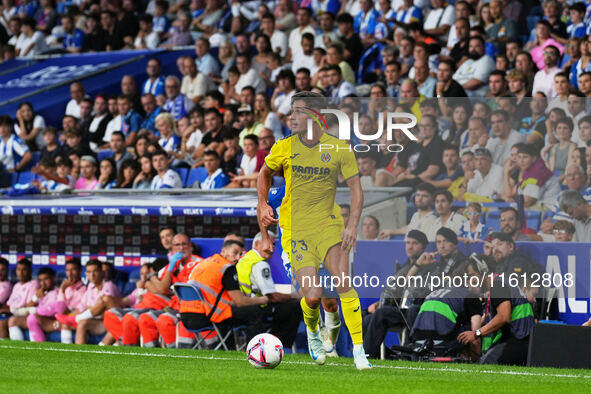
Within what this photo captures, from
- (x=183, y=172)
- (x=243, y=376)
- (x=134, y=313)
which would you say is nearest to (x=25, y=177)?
(x=183, y=172)

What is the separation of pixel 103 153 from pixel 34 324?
149 inches

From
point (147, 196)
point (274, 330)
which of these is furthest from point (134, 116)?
point (274, 330)

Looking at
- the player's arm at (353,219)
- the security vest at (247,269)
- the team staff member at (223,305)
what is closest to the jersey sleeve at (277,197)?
the security vest at (247,269)

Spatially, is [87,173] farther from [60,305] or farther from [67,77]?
[67,77]

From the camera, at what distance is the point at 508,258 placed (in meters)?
9.90

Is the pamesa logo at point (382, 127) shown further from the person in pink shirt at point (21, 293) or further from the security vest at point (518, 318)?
the person in pink shirt at point (21, 293)

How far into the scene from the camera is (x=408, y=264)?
10211 millimetres

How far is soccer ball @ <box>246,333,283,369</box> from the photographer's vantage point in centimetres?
813

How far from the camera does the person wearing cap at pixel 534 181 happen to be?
33.7 feet

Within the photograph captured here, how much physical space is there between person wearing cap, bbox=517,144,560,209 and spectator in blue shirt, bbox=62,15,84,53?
497 inches

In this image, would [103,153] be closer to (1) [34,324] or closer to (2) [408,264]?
(1) [34,324]

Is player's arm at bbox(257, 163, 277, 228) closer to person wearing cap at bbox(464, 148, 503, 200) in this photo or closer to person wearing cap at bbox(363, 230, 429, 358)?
person wearing cap at bbox(363, 230, 429, 358)

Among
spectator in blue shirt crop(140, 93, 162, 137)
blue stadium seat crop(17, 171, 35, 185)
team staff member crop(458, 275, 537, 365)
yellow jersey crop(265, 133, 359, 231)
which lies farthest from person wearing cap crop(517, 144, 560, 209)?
blue stadium seat crop(17, 171, 35, 185)

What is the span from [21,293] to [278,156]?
6404 millimetres
